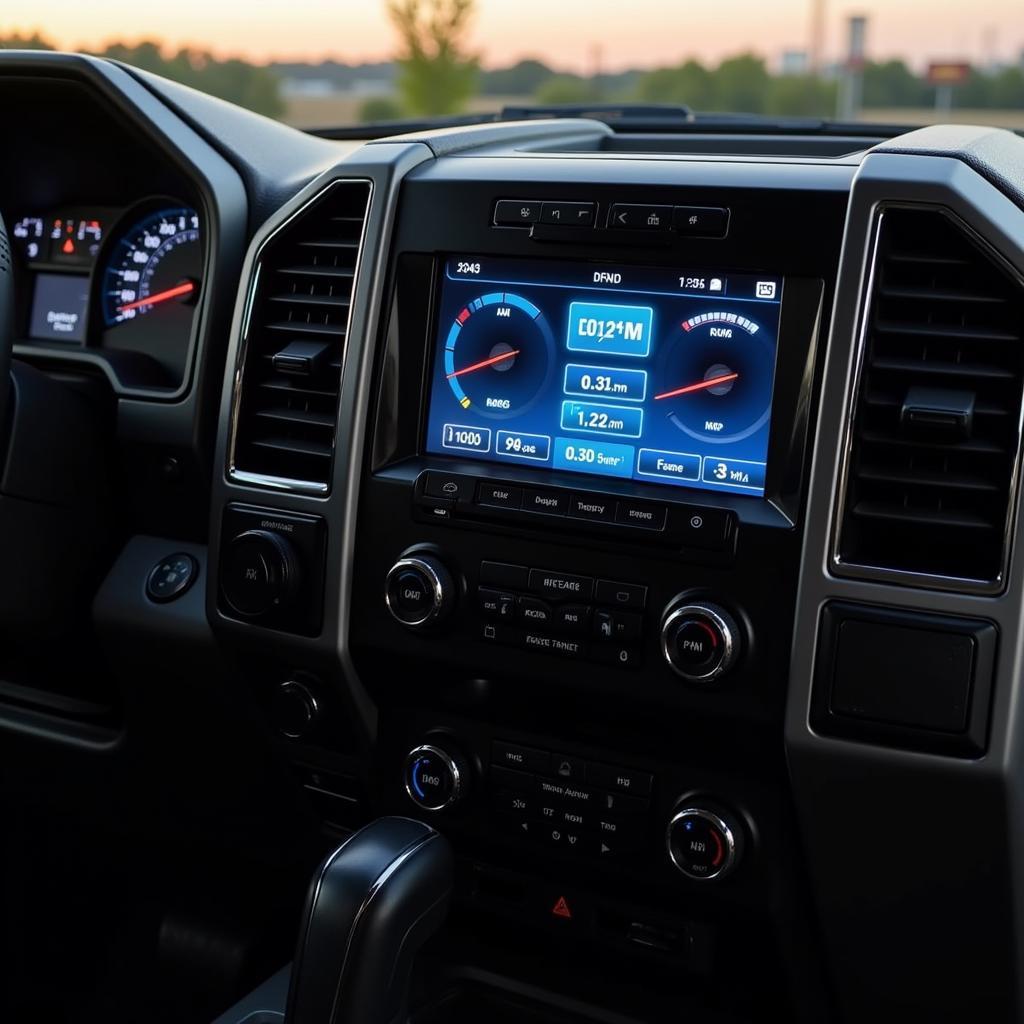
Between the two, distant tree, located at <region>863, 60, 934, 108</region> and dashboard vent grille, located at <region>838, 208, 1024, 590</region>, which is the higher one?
distant tree, located at <region>863, 60, 934, 108</region>

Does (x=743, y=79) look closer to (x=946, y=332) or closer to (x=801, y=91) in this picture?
(x=801, y=91)

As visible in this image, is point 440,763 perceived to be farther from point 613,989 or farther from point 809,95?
point 809,95

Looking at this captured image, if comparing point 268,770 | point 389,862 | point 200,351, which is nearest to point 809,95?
point 200,351

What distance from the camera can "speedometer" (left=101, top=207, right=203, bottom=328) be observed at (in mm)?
2053

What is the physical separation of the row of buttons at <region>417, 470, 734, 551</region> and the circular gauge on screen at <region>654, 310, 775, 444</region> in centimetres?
9

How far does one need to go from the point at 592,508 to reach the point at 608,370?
16cm

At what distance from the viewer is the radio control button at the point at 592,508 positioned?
56.8 inches

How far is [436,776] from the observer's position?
1664 mm

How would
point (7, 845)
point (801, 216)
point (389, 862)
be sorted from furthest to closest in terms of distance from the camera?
point (7, 845) < point (389, 862) < point (801, 216)

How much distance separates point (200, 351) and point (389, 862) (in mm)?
794

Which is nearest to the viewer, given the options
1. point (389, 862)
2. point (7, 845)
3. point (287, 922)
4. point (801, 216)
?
point (801, 216)

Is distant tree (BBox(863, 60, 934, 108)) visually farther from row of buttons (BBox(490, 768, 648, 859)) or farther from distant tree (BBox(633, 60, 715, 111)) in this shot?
row of buttons (BBox(490, 768, 648, 859))

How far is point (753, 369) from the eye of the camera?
4.58 ft

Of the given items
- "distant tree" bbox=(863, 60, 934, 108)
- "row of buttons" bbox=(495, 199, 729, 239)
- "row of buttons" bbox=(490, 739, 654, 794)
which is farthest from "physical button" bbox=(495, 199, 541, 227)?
"distant tree" bbox=(863, 60, 934, 108)
